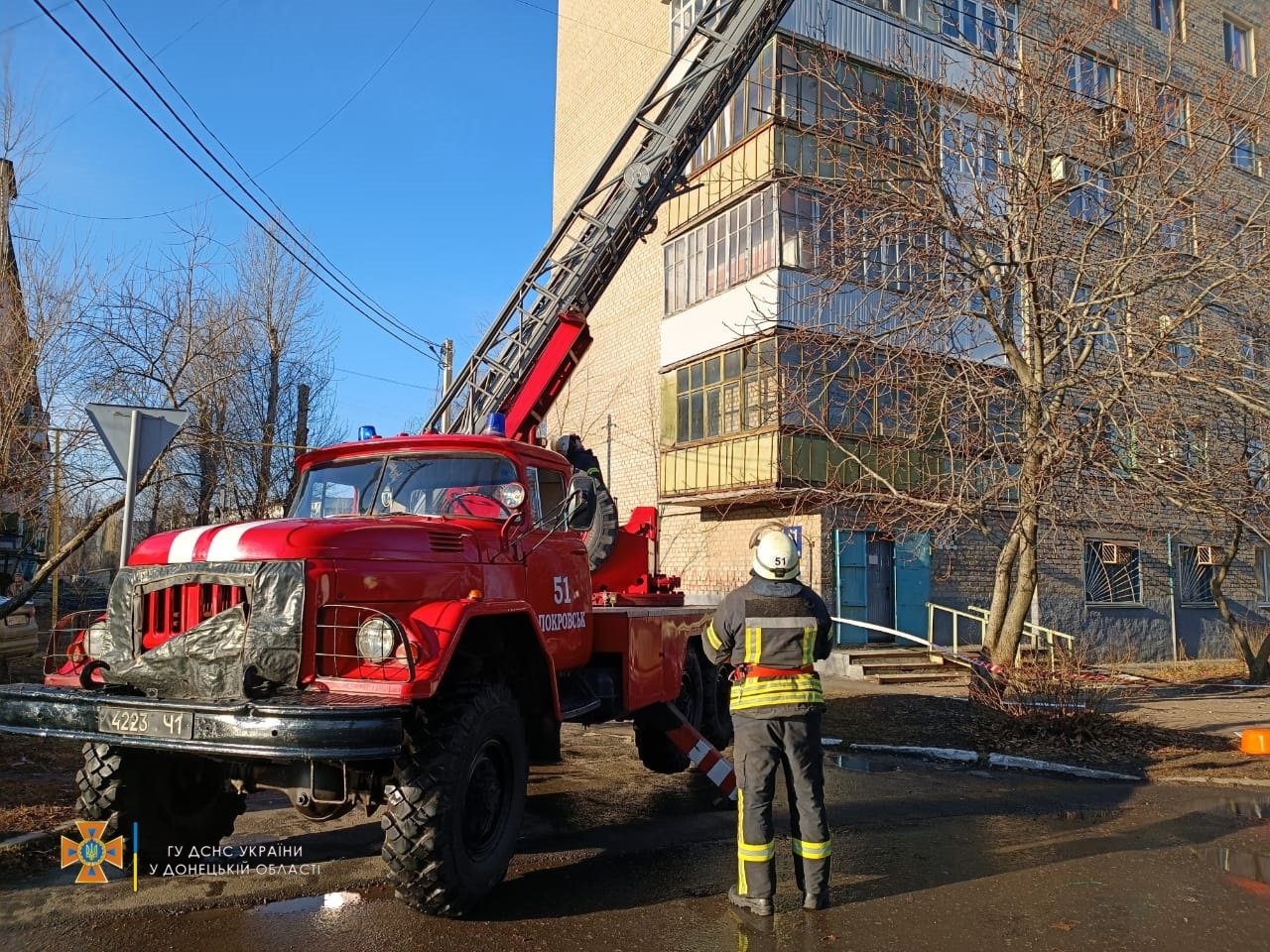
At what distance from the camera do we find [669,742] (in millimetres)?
7785

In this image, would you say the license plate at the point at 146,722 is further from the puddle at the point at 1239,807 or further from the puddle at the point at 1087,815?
the puddle at the point at 1239,807

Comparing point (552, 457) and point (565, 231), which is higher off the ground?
point (565, 231)

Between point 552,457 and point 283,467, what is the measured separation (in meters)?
17.0

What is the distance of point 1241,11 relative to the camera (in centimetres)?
2556

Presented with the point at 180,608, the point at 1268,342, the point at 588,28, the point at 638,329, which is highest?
the point at 588,28

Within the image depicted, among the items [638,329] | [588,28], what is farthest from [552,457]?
[588,28]

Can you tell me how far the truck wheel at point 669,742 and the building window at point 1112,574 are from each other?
620 inches

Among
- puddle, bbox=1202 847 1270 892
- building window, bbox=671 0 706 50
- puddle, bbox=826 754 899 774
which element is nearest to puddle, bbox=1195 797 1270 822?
puddle, bbox=1202 847 1270 892

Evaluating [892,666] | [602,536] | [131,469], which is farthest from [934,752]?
[131,469]

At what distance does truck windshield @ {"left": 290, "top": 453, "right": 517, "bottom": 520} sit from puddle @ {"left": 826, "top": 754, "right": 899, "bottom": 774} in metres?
4.60

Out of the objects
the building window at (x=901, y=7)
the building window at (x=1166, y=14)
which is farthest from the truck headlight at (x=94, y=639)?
the building window at (x=1166, y=14)

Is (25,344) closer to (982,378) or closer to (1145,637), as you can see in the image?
(982,378)

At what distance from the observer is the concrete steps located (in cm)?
1553

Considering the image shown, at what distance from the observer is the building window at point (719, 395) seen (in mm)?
17172
